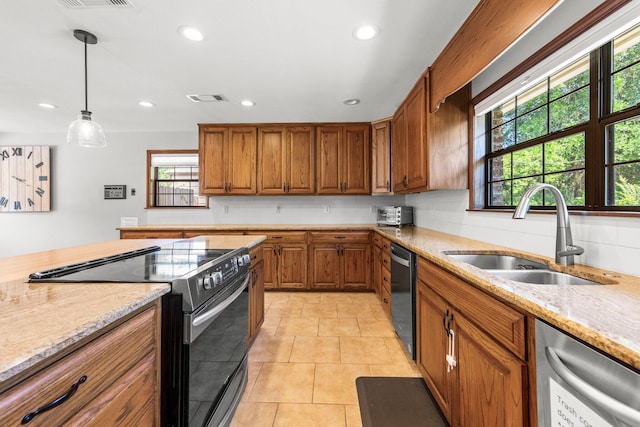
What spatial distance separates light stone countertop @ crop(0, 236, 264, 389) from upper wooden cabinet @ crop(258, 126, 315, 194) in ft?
9.73

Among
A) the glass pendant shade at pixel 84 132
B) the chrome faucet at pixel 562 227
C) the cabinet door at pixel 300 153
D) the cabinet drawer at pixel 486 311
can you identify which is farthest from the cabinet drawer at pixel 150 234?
the chrome faucet at pixel 562 227

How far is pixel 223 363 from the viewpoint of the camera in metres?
1.36

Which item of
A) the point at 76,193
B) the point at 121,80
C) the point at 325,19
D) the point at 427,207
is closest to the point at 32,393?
the point at 325,19

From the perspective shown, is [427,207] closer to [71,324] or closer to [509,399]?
[509,399]

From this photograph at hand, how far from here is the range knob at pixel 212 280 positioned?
1.14 m

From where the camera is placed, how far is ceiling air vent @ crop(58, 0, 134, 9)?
1.67m

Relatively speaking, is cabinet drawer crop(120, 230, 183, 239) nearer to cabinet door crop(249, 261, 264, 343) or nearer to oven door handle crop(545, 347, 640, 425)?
cabinet door crop(249, 261, 264, 343)

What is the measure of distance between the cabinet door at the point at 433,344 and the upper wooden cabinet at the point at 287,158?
8.32 feet

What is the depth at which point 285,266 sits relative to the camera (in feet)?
12.3

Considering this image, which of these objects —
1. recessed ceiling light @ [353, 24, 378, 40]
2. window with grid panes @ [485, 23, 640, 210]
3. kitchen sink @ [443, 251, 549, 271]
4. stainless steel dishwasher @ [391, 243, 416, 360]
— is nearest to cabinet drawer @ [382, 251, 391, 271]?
stainless steel dishwasher @ [391, 243, 416, 360]

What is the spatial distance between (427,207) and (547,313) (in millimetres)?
2717

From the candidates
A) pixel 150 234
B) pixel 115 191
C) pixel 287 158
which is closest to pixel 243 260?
pixel 287 158

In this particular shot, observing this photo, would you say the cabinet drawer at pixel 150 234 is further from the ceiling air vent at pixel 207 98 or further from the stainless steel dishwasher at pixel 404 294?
the stainless steel dishwasher at pixel 404 294

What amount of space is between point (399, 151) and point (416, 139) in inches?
22.4
